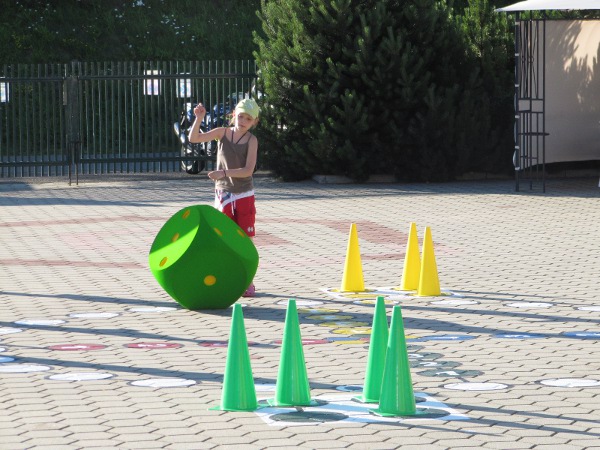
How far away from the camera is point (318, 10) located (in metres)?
22.5

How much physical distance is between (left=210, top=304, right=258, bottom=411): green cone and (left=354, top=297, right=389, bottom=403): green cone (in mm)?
638

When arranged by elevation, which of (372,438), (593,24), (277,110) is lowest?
(372,438)

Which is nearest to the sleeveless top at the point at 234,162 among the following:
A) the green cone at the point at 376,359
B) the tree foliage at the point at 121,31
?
the green cone at the point at 376,359

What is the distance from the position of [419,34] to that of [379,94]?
4.16 ft

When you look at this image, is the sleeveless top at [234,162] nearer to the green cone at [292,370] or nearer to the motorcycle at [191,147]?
the green cone at [292,370]

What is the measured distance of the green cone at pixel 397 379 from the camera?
676 cm

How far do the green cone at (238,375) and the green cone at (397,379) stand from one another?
2.27 ft

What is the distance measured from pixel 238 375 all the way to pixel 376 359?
772 millimetres

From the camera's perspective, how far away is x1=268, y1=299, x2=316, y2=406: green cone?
7020 millimetres

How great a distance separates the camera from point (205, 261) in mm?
10297

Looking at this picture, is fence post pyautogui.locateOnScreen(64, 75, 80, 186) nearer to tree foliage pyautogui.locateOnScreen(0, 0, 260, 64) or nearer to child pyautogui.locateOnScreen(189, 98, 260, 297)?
tree foliage pyautogui.locateOnScreen(0, 0, 260, 64)

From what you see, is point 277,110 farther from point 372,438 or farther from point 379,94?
point 372,438

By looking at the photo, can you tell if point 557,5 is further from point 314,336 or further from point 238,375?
point 238,375

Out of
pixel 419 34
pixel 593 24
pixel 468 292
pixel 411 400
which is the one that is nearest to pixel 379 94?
pixel 419 34
